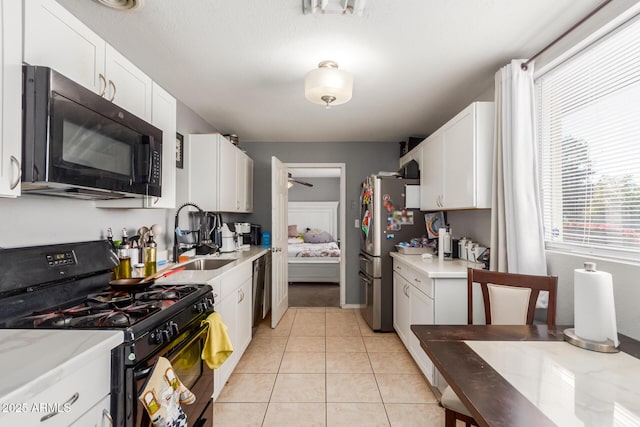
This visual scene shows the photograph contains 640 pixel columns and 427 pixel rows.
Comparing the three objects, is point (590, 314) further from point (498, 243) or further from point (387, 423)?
point (387, 423)

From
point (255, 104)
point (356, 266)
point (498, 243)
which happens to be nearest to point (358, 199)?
point (356, 266)

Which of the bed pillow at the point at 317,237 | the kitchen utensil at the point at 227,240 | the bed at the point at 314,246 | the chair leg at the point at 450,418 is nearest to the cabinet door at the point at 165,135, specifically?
the kitchen utensil at the point at 227,240

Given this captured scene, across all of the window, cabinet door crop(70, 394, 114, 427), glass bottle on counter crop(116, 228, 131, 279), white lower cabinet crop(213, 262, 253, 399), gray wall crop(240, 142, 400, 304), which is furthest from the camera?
gray wall crop(240, 142, 400, 304)

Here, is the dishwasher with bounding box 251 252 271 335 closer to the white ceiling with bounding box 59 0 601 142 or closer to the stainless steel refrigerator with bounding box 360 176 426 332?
the stainless steel refrigerator with bounding box 360 176 426 332

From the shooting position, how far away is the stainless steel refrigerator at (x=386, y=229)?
10.8 ft

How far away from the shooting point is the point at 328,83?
6.57 ft

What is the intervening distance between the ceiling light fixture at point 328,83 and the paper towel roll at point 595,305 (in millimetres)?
1641

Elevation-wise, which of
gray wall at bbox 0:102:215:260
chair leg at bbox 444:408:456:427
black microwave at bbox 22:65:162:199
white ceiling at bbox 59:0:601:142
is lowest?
chair leg at bbox 444:408:456:427

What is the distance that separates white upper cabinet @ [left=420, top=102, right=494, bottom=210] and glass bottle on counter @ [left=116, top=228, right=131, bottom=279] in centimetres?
235

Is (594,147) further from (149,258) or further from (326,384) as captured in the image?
(149,258)

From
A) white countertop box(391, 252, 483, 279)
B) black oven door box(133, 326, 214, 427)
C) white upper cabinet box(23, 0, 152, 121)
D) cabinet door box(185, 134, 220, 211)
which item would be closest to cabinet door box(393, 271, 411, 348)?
white countertop box(391, 252, 483, 279)

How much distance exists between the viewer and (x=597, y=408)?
749mm

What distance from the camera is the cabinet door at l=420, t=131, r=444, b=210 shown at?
9.18 feet

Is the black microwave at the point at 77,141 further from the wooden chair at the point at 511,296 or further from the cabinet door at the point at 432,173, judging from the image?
the cabinet door at the point at 432,173
